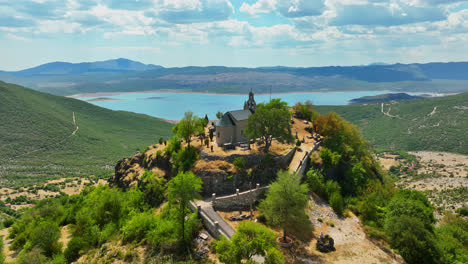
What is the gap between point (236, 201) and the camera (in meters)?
38.9

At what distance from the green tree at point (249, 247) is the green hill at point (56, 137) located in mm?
89410

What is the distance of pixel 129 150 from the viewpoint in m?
139

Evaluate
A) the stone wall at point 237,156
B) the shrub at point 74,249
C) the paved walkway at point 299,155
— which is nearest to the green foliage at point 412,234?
the paved walkway at point 299,155

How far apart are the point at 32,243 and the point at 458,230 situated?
57.5m

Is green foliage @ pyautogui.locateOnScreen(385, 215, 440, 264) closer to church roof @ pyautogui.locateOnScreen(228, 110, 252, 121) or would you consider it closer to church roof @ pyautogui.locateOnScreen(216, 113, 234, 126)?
church roof @ pyautogui.locateOnScreen(228, 110, 252, 121)

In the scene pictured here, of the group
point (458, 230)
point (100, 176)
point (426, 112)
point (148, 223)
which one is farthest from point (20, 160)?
point (426, 112)

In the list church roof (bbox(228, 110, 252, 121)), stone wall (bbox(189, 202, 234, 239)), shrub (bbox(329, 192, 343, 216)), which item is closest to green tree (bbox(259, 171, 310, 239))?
stone wall (bbox(189, 202, 234, 239))

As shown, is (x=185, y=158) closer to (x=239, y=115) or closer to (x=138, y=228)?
(x=239, y=115)

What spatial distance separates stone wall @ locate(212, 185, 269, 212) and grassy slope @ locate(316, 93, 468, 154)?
416ft

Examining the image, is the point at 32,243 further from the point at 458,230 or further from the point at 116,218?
the point at 458,230

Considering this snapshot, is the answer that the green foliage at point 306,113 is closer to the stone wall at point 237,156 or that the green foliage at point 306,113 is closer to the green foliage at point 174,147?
the stone wall at point 237,156

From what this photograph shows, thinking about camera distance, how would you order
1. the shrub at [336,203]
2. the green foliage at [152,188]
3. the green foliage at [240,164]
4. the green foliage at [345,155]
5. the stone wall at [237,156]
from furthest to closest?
1. the green foliage at [345,155]
2. the green foliage at [152,188]
3. the stone wall at [237,156]
4. the green foliage at [240,164]
5. the shrub at [336,203]

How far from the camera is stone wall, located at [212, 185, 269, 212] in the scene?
125 ft

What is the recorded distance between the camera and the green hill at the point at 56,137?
107 meters
